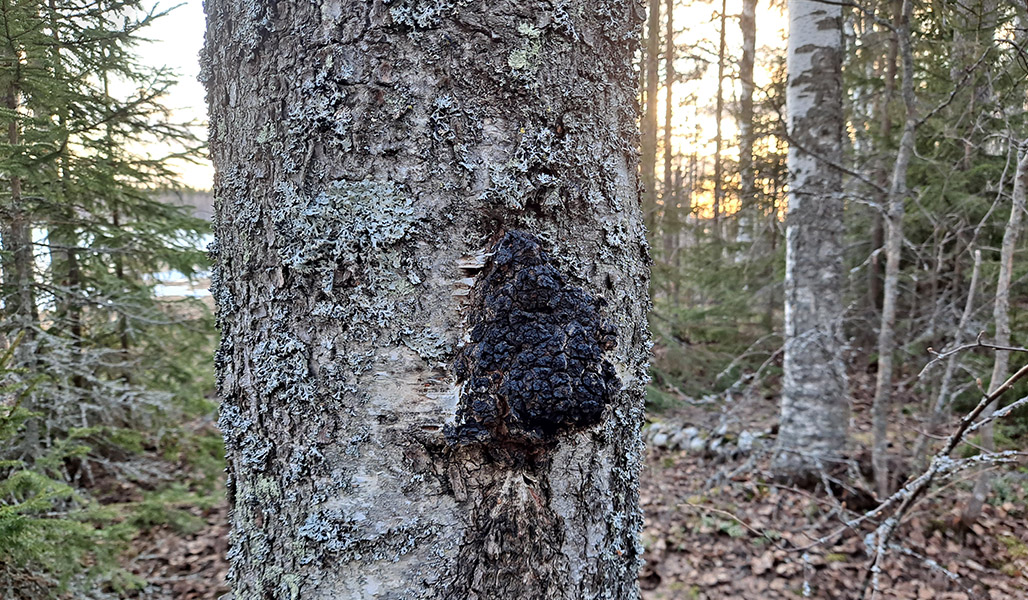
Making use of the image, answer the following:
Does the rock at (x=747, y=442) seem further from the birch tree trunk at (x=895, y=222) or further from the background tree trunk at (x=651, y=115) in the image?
the background tree trunk at (x=651, y=115)

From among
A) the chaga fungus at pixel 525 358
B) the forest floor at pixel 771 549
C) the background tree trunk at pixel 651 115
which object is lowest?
the forest floor at pixel 771 549

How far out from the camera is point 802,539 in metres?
4.09

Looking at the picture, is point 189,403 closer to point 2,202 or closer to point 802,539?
point 2,202

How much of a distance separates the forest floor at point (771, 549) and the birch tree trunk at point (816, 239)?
54 cm

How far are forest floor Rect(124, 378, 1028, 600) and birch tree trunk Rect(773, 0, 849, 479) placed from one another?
540mm

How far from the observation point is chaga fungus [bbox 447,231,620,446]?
0.70 metres

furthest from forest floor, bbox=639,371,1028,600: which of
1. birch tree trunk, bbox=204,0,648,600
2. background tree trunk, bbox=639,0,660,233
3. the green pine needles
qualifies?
the green pine needles

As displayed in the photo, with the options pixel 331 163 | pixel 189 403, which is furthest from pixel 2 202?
pixel 331 163

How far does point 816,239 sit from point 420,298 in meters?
4.68

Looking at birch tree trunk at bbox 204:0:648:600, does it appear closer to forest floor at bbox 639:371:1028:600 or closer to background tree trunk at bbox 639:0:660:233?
forest floor at bbox 639:371:1028:600

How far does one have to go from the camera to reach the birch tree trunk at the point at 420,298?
2.39ft

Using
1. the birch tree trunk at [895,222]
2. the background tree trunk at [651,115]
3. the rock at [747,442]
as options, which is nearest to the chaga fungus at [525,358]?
the birch tree trunk at [895,222]

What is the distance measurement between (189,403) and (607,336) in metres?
6.05

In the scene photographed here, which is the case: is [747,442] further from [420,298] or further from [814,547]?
[420,298]
